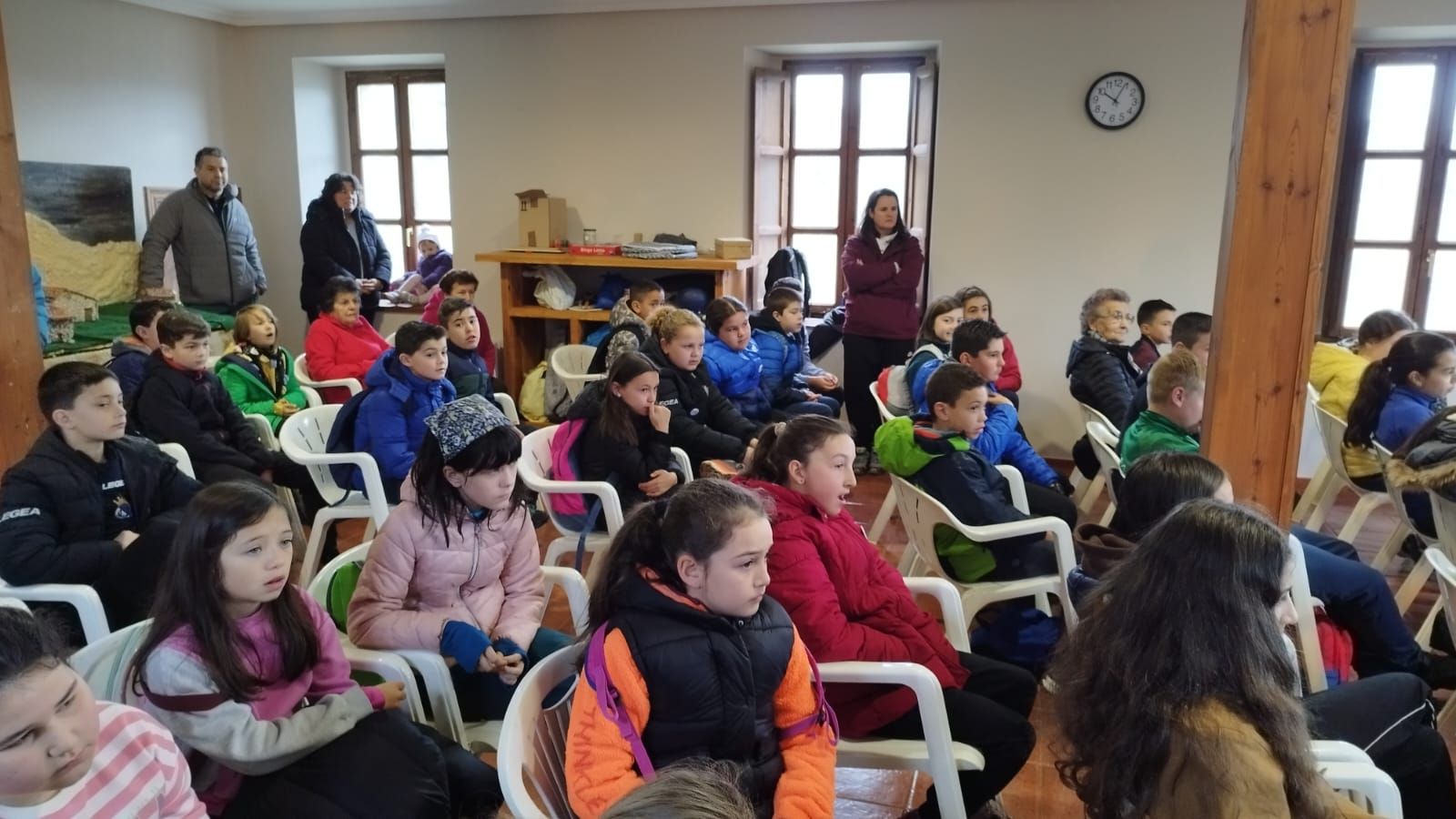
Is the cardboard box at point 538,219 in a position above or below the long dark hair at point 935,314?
above

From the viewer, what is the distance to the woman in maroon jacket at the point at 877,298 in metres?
5.16

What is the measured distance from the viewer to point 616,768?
144 cm

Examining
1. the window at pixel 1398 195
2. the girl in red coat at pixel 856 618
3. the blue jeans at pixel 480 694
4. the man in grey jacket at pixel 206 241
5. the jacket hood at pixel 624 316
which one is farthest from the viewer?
the man in grey jacket at pixel 206 241

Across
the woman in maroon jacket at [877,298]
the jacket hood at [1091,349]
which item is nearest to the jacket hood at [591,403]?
the jacket hood at [1091,349]

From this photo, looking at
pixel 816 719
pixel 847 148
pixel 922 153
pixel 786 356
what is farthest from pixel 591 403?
pixel 847 148

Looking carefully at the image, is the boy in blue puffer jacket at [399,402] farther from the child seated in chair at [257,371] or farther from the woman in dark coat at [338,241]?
the woman in dark coat at [338,241]

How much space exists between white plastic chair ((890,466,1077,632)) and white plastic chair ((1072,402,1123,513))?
1107 millimetres

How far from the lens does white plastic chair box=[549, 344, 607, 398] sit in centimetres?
470

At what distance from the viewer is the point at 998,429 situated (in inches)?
127

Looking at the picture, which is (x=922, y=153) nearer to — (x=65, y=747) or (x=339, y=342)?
(x=339, y=342)

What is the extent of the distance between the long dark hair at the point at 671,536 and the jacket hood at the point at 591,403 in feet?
4.49

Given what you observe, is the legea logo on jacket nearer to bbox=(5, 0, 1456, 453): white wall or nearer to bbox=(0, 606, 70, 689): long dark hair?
bbox=(0, 606, 70, 689): long dark hair

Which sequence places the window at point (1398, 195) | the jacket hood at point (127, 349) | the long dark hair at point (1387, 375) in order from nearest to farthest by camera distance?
the long dark hair at point (1387, 375) < the jacket hood at point (127, 349) < the window at point (1398, 195)

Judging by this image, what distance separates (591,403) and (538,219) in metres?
3.10
